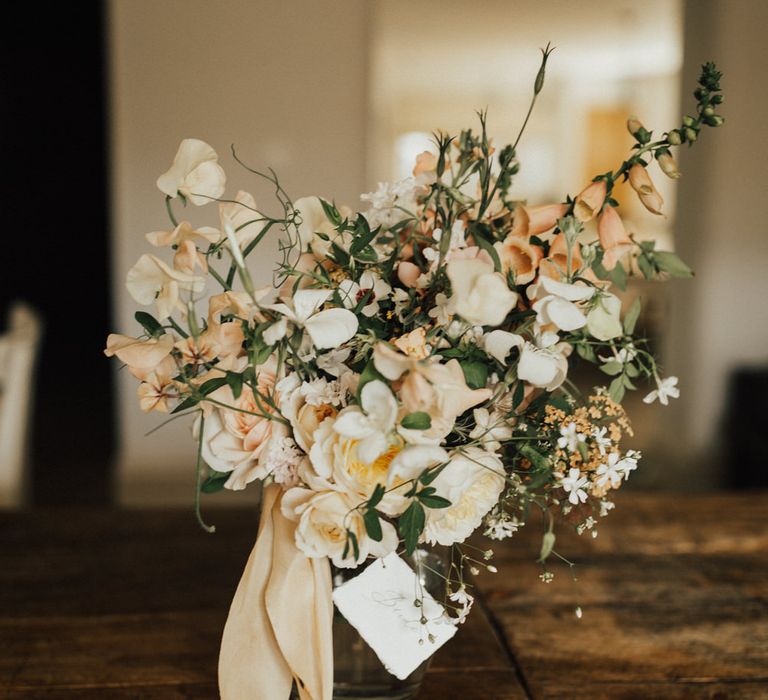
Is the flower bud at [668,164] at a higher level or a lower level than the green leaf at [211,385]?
higher

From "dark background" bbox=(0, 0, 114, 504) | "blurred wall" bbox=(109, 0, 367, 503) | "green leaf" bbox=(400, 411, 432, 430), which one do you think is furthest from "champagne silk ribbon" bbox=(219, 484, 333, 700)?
"dark background" bbox=(0, 0, 114, 504)

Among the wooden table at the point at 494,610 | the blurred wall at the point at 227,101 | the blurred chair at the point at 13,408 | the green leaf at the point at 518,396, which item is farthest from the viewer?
the blurred wall at the point at 227,101

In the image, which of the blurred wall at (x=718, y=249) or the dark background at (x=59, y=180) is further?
the dark background at (x=59, y=180)

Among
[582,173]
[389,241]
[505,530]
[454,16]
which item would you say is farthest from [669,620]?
[582,173]

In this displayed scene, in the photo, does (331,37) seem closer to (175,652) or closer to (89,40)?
(175,652)

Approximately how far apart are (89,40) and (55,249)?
1.89 meters

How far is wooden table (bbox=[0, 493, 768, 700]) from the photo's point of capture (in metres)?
0.89

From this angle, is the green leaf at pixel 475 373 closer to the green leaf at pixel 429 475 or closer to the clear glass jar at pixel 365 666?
the green leaf at pixel 429 475

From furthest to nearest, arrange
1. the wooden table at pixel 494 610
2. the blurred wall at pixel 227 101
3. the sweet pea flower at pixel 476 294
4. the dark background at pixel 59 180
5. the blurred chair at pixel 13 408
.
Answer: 1. the dark background at pixel 59 180
2. the blurred wall at pixel 227 101
3. the blurred chair at pixel 13 408
4. the wooden table at pixel 494 610
5. the sweet pea flower at pixel 476 294

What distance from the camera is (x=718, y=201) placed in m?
3.78

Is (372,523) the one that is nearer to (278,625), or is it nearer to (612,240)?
(278,625)

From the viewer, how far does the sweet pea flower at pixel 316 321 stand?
66cm

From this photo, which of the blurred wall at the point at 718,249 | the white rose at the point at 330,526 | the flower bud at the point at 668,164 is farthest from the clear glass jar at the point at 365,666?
the blurred wall at the point at 718,249

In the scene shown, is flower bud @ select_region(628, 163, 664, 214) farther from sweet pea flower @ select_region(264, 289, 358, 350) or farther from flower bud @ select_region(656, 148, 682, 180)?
sweet pea flower @ select_region(264, 289, 358, 350)
